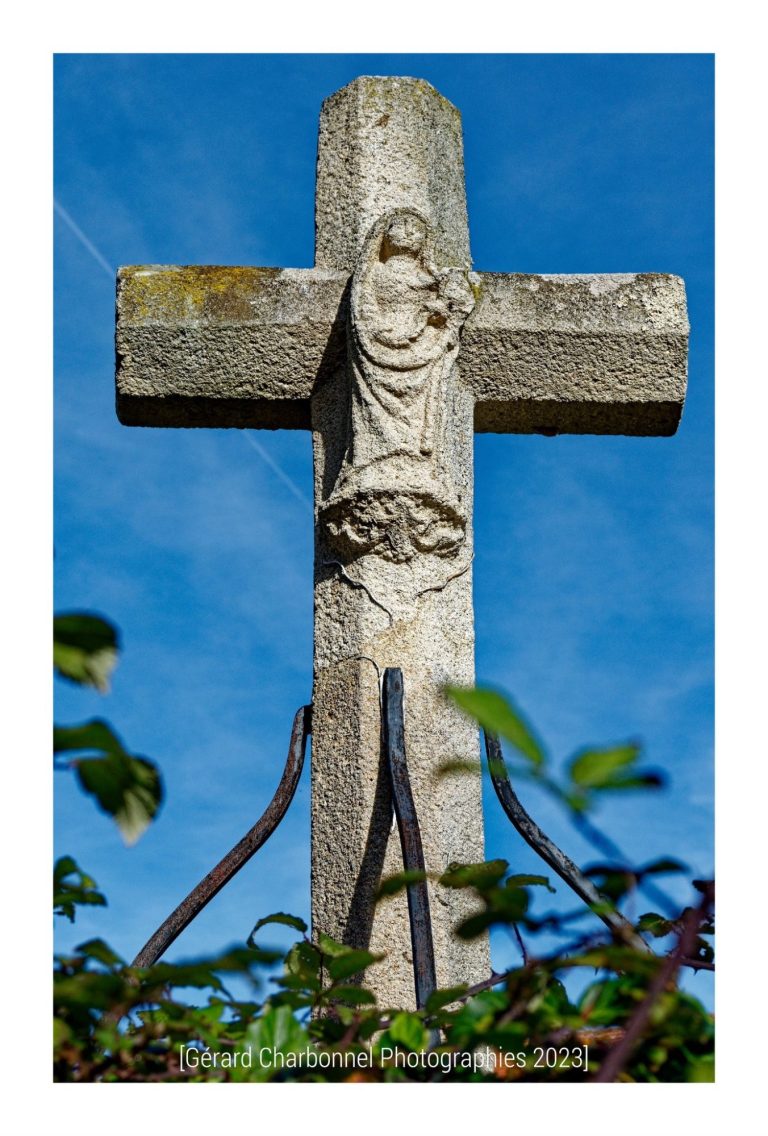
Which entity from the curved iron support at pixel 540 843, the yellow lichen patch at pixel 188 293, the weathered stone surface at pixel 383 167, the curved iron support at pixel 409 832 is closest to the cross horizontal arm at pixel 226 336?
the yellow lichen patch at pixel 188 293

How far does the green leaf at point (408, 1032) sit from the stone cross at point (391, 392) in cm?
140

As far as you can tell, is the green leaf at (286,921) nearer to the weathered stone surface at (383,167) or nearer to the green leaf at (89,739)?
the green leaf at (89,739)

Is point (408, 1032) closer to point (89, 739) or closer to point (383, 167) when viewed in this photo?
point (89, 739)

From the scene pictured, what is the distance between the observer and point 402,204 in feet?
12.7

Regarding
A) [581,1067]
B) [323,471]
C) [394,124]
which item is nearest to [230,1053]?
[581,1067]

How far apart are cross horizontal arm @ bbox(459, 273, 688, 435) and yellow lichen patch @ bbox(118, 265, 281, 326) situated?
60 cm

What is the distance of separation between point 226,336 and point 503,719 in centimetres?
273

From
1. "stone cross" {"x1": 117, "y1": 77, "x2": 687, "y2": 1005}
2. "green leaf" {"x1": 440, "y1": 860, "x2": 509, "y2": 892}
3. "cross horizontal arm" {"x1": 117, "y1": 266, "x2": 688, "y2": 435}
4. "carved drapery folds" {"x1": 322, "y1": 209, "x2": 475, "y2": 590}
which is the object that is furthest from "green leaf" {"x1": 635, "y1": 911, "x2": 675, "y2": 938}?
"cross horizontal arm" {"x1": 117, "y1": 266, "x2": 688, "y2": 435}

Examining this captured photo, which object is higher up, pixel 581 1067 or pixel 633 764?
pixel 633 764

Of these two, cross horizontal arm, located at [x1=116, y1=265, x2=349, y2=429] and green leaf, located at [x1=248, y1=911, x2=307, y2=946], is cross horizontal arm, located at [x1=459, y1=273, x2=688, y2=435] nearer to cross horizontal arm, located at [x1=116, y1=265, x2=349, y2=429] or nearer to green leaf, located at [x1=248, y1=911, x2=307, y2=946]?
cross horizontal arm, located at [x1=116, y1=265, x2=349, y2=429]

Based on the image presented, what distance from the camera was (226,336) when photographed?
149 inches

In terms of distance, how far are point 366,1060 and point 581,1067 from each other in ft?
0.86

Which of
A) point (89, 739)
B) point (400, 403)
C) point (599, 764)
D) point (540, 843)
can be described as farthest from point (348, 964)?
point (400, 403)

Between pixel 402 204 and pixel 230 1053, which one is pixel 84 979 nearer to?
pixel 230 1053
